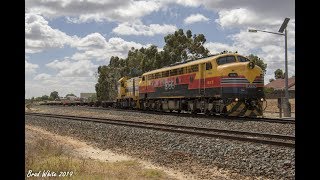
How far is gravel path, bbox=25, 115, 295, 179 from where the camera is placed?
9672mm

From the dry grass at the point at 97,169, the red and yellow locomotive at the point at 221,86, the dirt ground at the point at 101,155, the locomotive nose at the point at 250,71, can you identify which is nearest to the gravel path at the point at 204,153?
the dirt ground at the point at 101,155

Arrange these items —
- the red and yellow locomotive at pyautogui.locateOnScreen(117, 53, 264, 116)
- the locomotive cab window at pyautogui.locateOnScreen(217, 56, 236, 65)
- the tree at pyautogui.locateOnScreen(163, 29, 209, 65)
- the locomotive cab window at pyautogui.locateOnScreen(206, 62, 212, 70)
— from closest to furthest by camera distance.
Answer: the red and yellow locomotive at pyautogui.locateOnScreen(117, 53, 264, 116) < the locomotive cab window at pyautogui.locateOnScreen(217, 56, 236, 65) < the locomotive cab window at pyautogui.locateOnScreen(206, 62, 212, 70) < the tree at pyautogui.locateOnScreen(163, 29, 209, 65)

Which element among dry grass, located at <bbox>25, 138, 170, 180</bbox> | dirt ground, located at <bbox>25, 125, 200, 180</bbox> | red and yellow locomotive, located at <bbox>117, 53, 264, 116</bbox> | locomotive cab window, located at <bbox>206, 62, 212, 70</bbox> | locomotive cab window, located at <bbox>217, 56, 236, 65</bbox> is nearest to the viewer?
dry grass, located at <bbox>25, 138, 170, 180</bbox>

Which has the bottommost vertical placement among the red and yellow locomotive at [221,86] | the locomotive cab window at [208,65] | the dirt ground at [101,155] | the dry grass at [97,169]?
the dirt ground at [101,155]

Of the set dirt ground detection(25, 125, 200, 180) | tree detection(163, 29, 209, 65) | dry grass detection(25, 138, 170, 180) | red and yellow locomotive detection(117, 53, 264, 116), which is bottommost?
dirt ground detection(25, 125, 200, 180)

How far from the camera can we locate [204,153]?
1215 cm

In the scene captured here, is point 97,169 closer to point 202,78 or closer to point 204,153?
point 204,153

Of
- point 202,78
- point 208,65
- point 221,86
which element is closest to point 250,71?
point 221,86

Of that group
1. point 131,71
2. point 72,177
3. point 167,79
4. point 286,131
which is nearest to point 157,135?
point 286,131

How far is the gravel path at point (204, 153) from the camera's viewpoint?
9.67 meters

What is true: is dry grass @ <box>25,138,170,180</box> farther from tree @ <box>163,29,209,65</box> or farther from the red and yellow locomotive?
tree @ <box>163,29,209,65</box>

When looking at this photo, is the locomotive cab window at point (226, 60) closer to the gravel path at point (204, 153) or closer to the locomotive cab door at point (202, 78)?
the locomotive cab door at point (202, 78)

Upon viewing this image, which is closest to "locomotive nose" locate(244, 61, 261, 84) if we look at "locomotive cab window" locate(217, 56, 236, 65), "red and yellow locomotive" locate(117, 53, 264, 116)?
"red and yellow locomotive" locate(117, 53, 264, 116)
